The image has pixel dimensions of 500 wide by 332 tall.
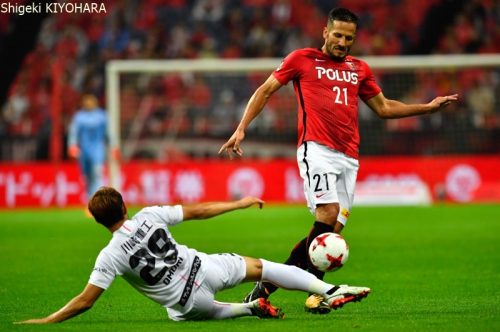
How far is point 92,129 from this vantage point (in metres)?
21.4

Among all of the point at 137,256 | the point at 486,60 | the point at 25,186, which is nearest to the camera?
the point at 137,256

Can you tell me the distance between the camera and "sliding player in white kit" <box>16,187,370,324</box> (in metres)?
7.31

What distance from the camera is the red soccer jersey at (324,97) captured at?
347 inches

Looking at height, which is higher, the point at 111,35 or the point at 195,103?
the point at 111,35

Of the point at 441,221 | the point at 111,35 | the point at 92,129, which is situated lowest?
the point at 441,221

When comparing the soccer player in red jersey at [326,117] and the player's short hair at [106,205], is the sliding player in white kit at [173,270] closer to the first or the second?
the player's short hair at [106,205]

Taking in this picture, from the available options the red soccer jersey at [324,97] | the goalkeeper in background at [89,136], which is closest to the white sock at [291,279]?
the red soccer jersey at [324,97]

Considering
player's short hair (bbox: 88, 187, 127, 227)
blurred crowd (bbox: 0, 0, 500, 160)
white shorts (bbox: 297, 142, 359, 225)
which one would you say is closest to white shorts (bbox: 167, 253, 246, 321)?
player's short hair (bbox: 88, 187, 127, 227)

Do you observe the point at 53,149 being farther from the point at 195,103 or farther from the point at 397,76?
the point at 397,76

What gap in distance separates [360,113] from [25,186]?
8.36 meters

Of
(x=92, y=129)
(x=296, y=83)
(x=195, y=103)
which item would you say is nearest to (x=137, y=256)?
(x=296, y=83)

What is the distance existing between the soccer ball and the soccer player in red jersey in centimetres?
48

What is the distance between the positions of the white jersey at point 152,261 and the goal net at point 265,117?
57.3 feet

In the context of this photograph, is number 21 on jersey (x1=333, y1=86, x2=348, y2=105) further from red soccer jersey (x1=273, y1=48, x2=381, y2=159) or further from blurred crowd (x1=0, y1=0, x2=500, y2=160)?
blurred crowd (x1=0, y1=0, x2=500, y2=160)
